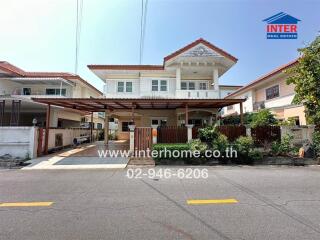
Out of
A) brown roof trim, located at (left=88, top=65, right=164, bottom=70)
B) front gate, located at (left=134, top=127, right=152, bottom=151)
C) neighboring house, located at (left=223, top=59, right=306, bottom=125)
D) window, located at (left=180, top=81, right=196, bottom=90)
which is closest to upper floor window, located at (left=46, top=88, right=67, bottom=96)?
brown roof trim, located at (left=88, top=65, right=164, bottom=70)

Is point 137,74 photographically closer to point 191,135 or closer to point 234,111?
point 191,135

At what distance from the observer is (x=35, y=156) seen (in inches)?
473

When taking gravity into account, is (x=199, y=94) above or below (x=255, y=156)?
above

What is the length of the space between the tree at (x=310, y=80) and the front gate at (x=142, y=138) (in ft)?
29.8

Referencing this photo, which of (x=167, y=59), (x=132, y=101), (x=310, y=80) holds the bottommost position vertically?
(x=132, y=101)

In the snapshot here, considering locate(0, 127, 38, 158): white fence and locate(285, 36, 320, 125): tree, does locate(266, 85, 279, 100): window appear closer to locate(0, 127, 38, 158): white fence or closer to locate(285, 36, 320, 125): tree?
locate(285, 36, 320, 125): tree

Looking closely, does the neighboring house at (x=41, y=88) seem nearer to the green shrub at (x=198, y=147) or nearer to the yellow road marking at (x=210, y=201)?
the green shrub at (x=198, y=147)

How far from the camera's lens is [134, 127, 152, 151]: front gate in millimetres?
12901

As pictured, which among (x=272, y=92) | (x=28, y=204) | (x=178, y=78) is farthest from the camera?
(x=178, y=78)

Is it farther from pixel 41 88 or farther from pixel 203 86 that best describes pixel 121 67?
pixel 41 88

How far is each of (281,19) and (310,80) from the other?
427cm

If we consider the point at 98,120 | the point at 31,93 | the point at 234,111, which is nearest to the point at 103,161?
the point at 31,93

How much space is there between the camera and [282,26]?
1242cm

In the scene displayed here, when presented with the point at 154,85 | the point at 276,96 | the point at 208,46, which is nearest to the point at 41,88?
the point at 154,85
